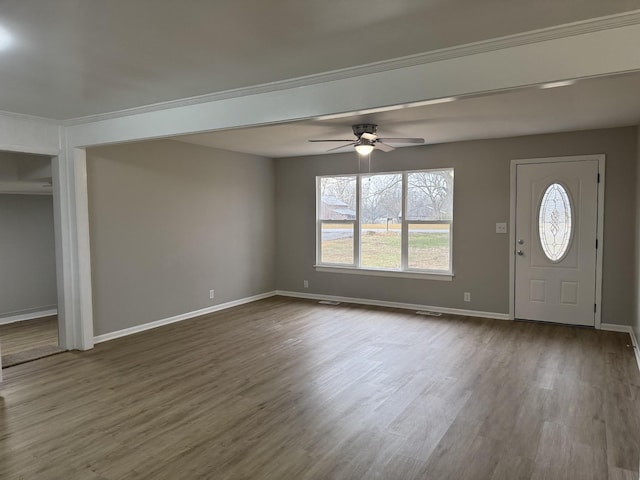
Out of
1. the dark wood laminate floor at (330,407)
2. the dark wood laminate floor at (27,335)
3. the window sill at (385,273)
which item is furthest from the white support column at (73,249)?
the window sill at (385,273)

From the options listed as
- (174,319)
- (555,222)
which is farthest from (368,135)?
(174,319)

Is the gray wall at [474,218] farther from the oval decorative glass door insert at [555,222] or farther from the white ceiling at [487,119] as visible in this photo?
the oval decorative glass door insert at [555,222]

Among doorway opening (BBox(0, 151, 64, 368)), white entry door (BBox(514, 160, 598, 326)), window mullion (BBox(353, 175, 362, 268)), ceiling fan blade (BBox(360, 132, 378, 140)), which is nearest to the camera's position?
ceiling fan blade (BBox(360, 132, 378, 140))

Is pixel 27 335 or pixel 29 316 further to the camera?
pixel 29 316

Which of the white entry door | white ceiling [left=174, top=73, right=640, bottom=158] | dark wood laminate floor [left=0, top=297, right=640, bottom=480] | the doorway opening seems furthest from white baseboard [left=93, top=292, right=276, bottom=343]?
the white entry door

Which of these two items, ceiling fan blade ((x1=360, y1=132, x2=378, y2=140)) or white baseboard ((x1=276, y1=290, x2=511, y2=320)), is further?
white baseboard ((x1=276, y1=290, x2=511, y2=320))

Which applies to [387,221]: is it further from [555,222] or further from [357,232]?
[555,222]

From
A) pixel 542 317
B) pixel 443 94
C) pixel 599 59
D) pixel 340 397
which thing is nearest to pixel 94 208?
pixel 340 397

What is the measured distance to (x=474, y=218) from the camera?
600 centimetres

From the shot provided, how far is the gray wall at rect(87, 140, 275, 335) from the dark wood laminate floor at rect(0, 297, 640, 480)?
0.73m

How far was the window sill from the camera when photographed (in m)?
6.24

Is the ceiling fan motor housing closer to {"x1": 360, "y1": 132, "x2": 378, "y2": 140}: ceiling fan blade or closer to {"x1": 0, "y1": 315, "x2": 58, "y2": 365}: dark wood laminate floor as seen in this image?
{"x1": 360, "y1": 132, "x2": 378, "y2": 140}: ceiling fan blade

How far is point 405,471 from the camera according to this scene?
2.44 metres

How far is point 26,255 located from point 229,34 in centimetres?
610
